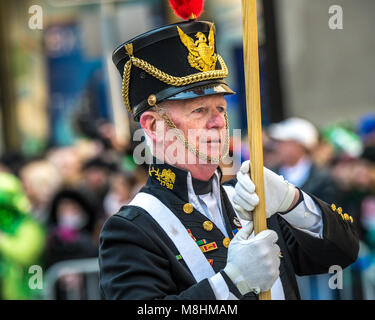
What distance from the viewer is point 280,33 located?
32.1ft

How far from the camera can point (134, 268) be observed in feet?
8.52

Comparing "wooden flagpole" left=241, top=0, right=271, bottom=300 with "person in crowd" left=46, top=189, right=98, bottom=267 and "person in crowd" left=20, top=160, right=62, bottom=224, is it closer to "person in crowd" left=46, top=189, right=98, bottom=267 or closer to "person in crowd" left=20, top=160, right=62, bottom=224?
"person in crowd" left=46, top=189, right=98, bottom=267

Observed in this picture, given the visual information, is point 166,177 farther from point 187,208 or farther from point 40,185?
point 40,185

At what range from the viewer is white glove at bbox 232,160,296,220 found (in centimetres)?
262

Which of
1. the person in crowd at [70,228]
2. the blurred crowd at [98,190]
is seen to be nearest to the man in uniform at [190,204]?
the blurred crowd at [98,190]

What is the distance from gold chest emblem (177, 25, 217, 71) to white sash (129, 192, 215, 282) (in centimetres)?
58

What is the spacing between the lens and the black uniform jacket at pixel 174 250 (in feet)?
8.51

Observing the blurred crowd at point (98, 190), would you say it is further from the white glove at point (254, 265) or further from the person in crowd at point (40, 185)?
the white glove at point (254, 265)

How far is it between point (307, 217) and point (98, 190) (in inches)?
196

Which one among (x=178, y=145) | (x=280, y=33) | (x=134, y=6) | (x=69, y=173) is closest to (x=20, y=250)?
(x=69, y=173)

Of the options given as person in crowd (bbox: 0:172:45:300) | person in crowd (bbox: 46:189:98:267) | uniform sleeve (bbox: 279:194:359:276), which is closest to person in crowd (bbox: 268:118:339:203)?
person in crowd (bbox: 46:189:98:267)

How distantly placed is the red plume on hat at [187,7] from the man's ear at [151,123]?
→ 423 millimetres
